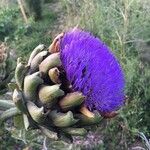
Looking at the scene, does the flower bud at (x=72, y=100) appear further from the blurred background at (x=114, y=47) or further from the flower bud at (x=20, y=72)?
the blurred background at (x=114, y=47)

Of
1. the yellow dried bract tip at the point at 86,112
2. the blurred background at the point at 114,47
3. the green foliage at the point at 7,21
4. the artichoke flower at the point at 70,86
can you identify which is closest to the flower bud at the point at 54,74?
the artichoke flower at the point at 70,86

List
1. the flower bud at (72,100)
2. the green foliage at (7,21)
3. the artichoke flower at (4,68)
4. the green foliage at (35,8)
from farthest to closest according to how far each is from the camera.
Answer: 1. the green foliage at (35,8)
2. the green foliage at (7,21)
3. the artichoke flower at (4,68)
4. the flower bud at (72,100)

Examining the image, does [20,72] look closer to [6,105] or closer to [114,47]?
[6,105]

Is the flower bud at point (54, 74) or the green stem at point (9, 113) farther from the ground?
the flower bud at point (54, 74)

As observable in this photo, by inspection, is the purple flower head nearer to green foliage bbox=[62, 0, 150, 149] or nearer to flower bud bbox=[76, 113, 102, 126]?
flower bud bbox=[76, 113, 102, 126]

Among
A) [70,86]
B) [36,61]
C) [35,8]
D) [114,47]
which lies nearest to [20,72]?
[36,61]

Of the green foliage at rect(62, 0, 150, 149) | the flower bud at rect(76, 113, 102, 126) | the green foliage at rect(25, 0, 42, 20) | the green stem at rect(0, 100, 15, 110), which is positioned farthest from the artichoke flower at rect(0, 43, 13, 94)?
the green foliage at rect(25, 0, 42, 20)

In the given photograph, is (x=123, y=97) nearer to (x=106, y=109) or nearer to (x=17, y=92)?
(x=106, y=109)
